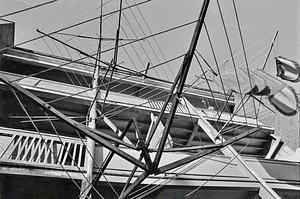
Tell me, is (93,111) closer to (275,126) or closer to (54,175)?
(54,175)

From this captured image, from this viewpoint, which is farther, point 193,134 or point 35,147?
point 193,134

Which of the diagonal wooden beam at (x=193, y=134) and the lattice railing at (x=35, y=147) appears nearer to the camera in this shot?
the lattice railing at (x=35, y=147)

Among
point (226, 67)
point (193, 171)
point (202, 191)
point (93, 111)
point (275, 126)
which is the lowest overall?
point (202, 191)

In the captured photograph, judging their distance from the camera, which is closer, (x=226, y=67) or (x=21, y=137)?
(x=21, y=137)

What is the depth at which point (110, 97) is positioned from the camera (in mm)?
7012

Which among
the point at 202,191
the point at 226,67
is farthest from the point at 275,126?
the point at 202,191

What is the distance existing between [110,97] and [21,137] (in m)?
2.91

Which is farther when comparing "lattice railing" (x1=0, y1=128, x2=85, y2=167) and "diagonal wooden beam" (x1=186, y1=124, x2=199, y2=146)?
"diagonal wooden beam" (x1=186, y1=124, x2=199, y2=146)

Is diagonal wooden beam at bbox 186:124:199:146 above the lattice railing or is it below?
above

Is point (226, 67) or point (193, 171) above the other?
point (226, 67)

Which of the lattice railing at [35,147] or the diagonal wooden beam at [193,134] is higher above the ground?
the diagonal wooden beam at [193,134]

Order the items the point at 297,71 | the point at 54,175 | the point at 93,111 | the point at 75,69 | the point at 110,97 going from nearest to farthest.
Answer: the point at 54,175
the point at 297,71
the point at 93,111
the point at 110,97
the point at 75,69

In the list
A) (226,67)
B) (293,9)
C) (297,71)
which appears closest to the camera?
(297,71)

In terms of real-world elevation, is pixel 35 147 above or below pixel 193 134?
below
